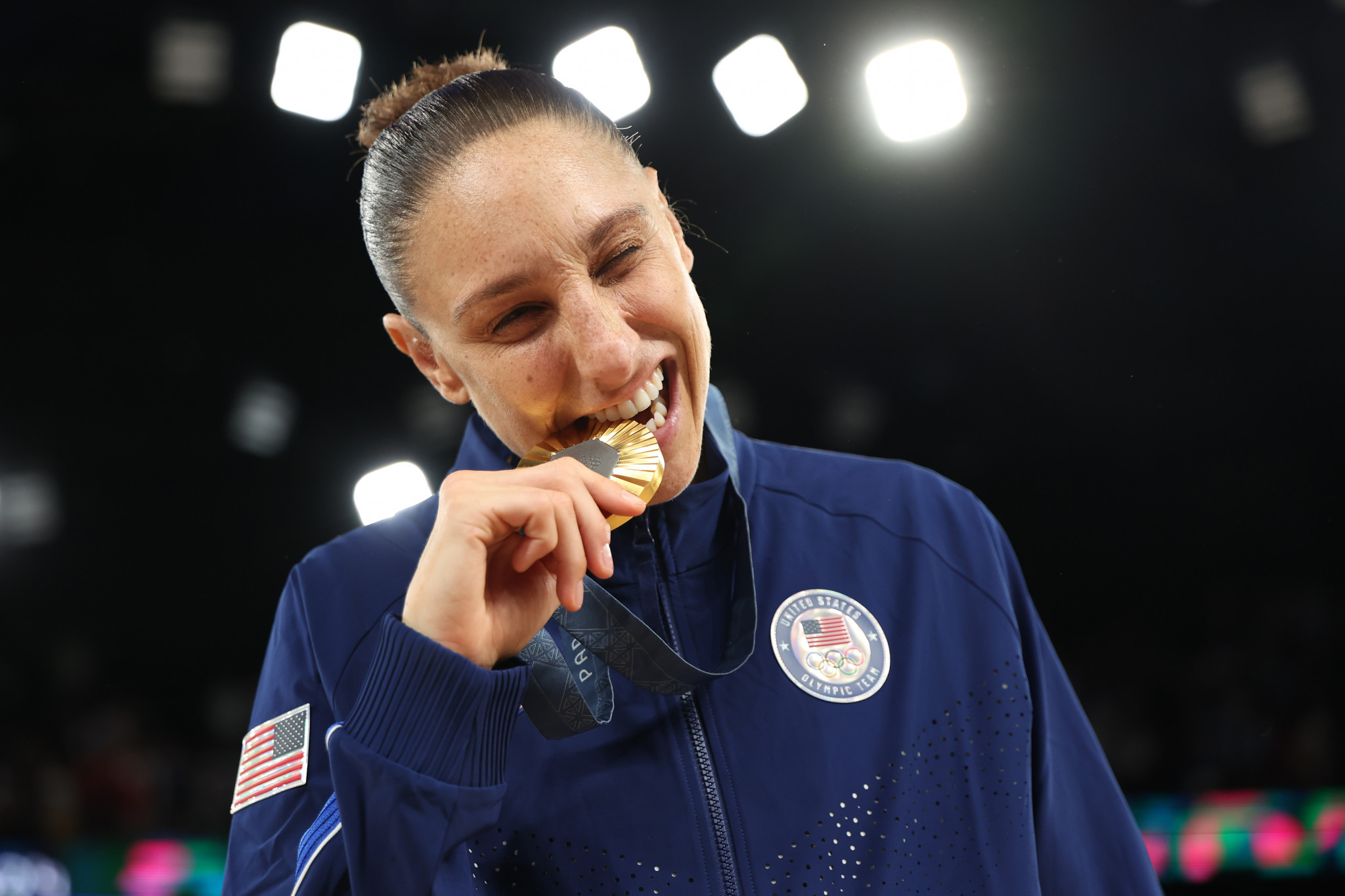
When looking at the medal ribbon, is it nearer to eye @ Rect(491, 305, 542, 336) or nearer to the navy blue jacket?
the navy blue jacket

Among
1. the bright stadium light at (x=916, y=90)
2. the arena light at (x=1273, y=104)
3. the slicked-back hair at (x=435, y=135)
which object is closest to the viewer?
the slicked-back hair at (x=435, y=135)

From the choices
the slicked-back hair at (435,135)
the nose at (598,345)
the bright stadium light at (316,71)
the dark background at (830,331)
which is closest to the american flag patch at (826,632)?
the nose at (598,345)

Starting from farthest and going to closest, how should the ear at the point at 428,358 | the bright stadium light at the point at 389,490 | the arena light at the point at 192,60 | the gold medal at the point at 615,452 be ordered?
the arena light at the point at 192,60 → the bright stadium light at the point at 389,490 → the ear at the point at 428,358 → the gold medal at the point at 615,452

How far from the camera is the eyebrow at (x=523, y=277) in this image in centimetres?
100

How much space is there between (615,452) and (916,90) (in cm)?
151

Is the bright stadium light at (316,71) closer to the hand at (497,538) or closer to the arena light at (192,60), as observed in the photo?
the arena light at (192,60)

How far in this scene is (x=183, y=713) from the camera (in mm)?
3406

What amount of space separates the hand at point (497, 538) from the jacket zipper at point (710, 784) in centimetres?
23

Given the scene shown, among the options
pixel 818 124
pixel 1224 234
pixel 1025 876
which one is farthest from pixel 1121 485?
pixel 1025 876

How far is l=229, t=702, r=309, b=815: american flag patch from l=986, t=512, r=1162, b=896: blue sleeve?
791 mm

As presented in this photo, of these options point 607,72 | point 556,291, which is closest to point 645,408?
point 556,291

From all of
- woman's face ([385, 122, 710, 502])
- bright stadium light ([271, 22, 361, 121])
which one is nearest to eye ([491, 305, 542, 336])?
woman's face ([385, 122, 710, 502])

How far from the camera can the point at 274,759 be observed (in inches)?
40.0

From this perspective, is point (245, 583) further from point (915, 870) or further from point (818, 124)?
point (915, 870)
